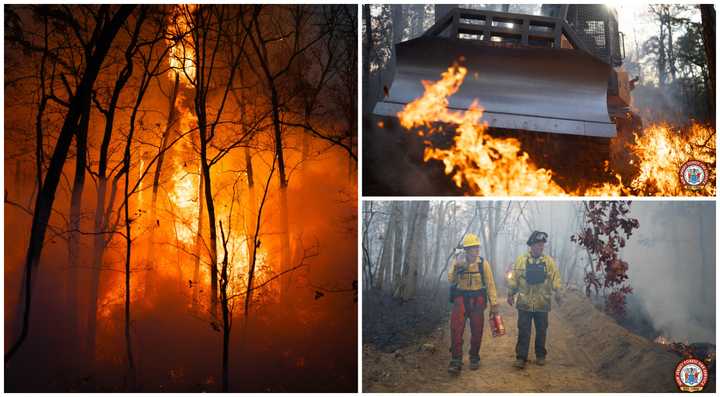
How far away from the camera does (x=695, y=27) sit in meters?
3.11

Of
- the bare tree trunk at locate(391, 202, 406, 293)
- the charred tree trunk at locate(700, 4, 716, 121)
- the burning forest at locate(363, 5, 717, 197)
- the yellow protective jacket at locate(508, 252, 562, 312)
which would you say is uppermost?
the charred tree trunk at locate(700, 4, 716, 121)

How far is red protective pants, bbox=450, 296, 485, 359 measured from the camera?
2.88 m

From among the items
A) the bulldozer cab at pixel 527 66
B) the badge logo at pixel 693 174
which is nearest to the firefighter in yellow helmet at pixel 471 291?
the bulldozer cab at pixel 527 66

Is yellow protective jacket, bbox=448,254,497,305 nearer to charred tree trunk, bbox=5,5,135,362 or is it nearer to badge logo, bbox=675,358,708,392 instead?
badge logo, bbox=675,358,708,392

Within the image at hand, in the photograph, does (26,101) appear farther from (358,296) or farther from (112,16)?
(358,296)

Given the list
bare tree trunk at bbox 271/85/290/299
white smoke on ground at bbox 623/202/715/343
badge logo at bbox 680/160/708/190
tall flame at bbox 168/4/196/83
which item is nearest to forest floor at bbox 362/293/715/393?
white smoke on ground at bbox 623/202/715/343

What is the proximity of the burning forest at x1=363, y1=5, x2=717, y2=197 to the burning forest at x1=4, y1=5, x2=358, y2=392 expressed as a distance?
309mm

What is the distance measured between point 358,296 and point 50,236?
176cm

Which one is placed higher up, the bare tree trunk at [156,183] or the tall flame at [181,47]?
the tall flame at [181,47]

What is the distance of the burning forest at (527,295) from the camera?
112 inches

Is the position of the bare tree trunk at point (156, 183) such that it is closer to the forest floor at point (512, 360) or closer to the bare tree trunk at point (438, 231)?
the forest floor at point (512, 360)

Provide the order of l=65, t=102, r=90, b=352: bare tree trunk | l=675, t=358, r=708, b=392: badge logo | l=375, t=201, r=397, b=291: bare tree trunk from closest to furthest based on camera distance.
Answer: l=65, t=102, r=90, b=352: bare tree trunk, l=375, t=201, r=397, b=291: bare tree trunk, l=675, t=358, r=708, b=392: badge logo

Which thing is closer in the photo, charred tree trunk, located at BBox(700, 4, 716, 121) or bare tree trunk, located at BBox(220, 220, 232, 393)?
bare tree trunk, located at BBox(220, 220, 232, 393)

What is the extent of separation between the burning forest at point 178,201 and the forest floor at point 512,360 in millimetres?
279
